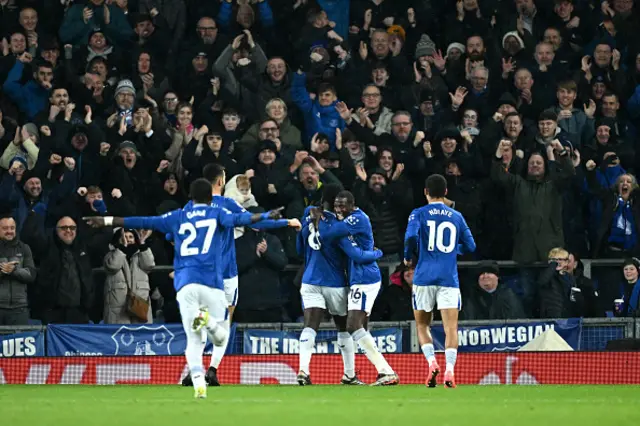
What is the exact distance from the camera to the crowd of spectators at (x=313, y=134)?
21.0m

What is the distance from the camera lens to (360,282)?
17.4 meters

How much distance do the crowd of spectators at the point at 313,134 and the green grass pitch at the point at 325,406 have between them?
136 inches

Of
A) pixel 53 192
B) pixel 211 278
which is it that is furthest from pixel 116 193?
pixel 211 278

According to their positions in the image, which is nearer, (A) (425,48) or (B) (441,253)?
(B) (441,253)

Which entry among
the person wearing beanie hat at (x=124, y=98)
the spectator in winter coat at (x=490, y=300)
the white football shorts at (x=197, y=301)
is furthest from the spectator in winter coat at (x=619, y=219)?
the white football shorts at (x=197, y=301)

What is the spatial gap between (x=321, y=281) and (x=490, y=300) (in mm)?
4185

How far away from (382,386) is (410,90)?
7480mm

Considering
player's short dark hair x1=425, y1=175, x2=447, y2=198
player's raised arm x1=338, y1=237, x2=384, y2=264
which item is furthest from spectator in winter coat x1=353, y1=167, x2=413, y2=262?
player's short dark hair x1=425, y1=175, x2=447, y2=198

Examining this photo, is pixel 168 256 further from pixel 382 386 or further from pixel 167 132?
pixel 382 386

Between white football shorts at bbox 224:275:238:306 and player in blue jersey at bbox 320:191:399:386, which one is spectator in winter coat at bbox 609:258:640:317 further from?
white football shorts at bbox 224:275:238:306

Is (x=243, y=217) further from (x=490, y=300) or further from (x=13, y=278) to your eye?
(x=490, y=300)

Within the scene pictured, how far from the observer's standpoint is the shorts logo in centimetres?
2019

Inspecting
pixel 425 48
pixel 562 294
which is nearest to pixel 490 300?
pixel 562 294

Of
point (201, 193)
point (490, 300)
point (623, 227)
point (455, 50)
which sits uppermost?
point (455, 50)
